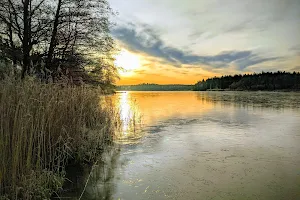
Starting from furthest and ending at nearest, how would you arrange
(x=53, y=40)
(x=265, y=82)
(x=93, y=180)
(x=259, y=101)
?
(x=265, y=82) → (x=259, y=101) → (x=53, y=40) → (x=93, y=180)

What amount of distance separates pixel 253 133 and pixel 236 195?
210 inches

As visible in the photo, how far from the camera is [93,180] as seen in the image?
411cm

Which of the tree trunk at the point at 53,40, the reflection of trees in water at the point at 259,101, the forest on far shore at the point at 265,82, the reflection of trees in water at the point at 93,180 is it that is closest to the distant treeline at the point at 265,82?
the forest on far shore at the point at 265,82

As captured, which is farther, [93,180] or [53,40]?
[53,40]

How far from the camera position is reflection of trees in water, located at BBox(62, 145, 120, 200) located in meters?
3.55

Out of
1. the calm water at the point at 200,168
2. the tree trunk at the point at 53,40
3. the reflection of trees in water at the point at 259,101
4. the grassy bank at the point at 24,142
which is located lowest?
the calm water at the point at 200,168

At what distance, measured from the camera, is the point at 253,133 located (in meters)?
8.27

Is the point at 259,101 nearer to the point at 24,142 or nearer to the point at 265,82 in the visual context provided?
the point at 24,142

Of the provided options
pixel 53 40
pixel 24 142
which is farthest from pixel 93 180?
pixel 53 40

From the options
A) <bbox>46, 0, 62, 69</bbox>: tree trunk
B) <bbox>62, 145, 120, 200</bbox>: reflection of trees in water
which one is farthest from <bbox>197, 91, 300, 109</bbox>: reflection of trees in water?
<bbox>62, 145, 120, 200</bbox>: reflection of trees in water

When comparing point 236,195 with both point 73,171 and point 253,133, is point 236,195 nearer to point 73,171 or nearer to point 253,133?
point 73,171

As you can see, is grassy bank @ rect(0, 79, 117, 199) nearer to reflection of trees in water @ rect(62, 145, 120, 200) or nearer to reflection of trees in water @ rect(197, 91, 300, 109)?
reflection of trees in water @ rect(62, 145, 120, 200)

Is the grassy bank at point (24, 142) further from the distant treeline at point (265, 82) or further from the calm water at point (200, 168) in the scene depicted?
the distant treeline at point (265, 82)

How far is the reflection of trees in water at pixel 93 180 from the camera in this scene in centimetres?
355
